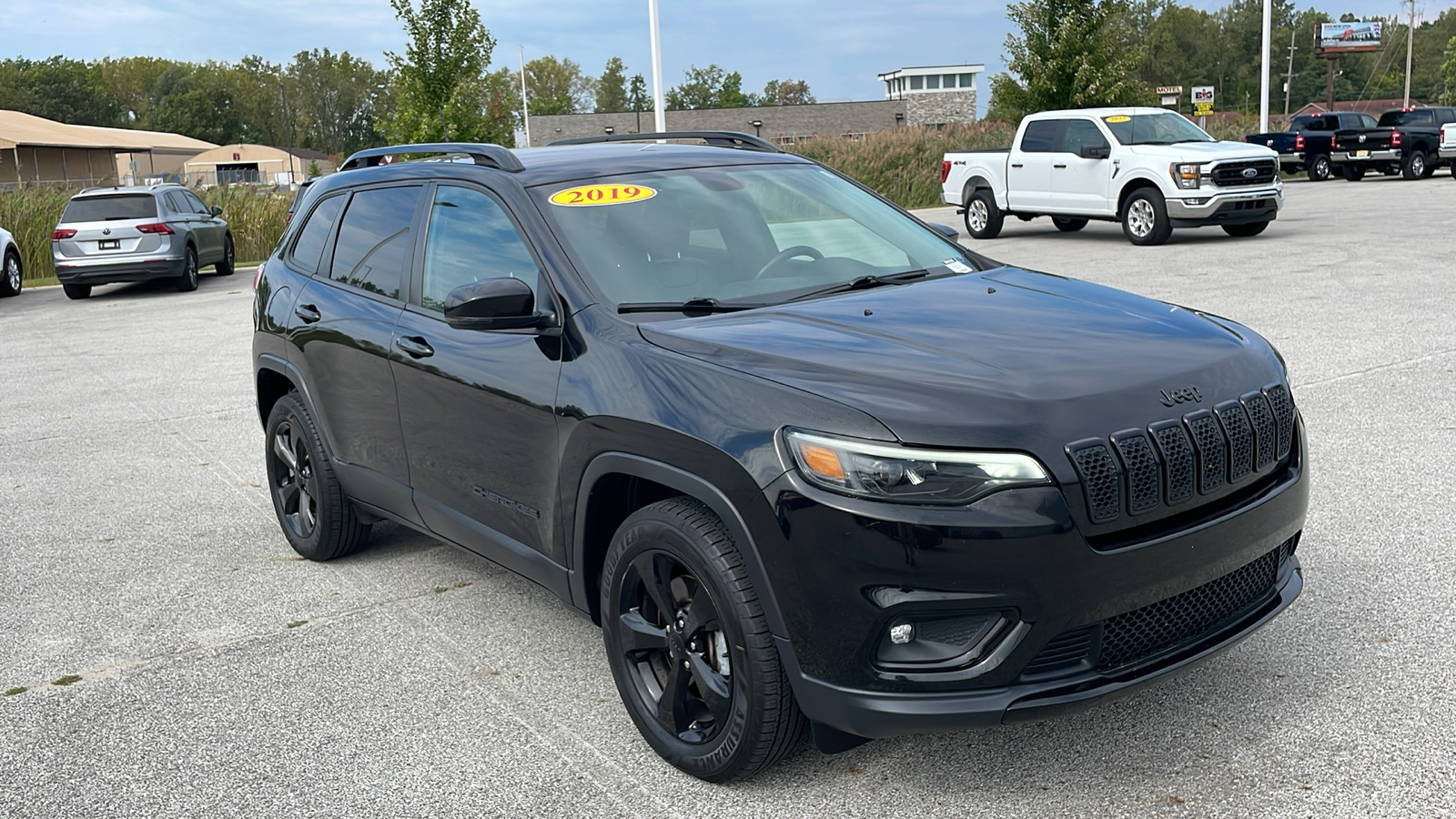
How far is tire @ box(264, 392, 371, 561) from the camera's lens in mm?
5566

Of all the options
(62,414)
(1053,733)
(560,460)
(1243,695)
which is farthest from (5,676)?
(62,414)

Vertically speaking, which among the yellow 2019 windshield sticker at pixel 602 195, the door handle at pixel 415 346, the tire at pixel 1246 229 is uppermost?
the yellow 2019 windshield sticker at pixel 602 195

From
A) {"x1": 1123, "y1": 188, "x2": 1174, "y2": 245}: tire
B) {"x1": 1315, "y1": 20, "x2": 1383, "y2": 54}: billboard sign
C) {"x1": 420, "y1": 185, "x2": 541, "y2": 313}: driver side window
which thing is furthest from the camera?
{"x1": 1315, "y1": 20, "x2": 1383, "y2": 54}: billboard sign

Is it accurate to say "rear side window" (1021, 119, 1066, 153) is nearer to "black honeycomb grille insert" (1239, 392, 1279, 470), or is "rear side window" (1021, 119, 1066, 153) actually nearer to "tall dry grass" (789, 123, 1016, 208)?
"tall dry grass" (789, 123, 1016, 208)

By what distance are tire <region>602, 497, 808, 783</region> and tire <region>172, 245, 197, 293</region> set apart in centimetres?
1840

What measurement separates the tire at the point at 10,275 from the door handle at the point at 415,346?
18.5 meters

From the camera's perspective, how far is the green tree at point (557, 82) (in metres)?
143

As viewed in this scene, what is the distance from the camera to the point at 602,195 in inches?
173

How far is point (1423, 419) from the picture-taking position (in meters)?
7.04

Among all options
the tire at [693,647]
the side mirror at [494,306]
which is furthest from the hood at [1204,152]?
the tire at [693,647]

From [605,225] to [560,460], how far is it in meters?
0.87

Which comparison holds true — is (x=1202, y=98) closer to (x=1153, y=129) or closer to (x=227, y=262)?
(x=1153, y=129)

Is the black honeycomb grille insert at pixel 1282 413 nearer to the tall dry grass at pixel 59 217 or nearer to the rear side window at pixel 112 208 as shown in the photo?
the rear side window at pixel 112 208

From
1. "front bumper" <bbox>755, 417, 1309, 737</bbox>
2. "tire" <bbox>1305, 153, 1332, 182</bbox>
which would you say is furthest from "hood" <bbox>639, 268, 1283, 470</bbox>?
"tire" <bbox>1305, 153, 1332, 182</bbox>
